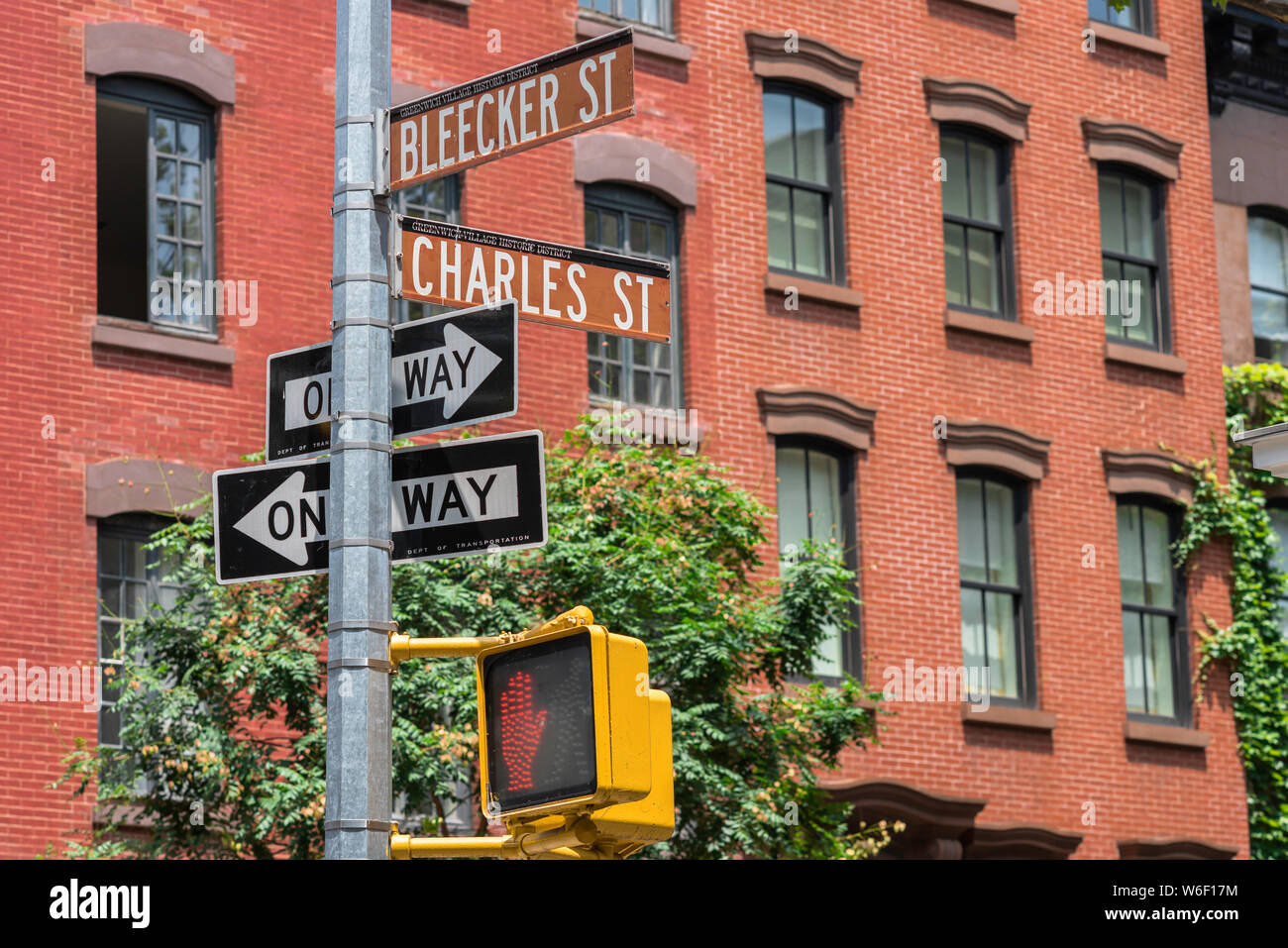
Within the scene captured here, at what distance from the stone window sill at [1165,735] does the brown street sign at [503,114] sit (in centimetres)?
1634

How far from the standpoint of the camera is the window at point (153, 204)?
16.5 meters

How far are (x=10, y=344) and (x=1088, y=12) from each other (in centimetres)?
1415

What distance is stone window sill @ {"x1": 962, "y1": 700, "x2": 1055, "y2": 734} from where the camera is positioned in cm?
2047

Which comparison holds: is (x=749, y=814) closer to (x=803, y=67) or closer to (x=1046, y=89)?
(x=803, y=67)

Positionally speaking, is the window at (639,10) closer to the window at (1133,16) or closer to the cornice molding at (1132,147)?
the cornice molding at (1132,147)

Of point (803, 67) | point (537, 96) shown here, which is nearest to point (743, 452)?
point (803, 67)

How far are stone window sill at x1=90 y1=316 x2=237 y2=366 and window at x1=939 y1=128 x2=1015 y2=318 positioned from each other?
8.90 meters

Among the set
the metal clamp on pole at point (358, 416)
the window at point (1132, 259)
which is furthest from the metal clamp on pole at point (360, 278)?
the window at point (1132, 259)

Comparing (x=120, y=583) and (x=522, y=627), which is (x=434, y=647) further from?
(x=120, y=583)

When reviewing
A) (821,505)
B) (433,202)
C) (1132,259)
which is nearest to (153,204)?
(433,202)

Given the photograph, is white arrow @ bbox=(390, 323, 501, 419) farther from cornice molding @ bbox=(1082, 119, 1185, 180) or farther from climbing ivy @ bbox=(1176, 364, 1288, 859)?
cornice molding @ bbox=(1082, 119, 1185, 180)

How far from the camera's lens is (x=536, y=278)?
735 cm

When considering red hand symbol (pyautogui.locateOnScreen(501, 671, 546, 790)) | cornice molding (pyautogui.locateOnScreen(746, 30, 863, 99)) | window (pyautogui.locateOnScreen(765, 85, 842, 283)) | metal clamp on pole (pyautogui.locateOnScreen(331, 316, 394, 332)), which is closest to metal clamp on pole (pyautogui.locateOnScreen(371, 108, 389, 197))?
metal clamp on pole (pyautogui.locateOnScreen(331, 316, 394, 332))

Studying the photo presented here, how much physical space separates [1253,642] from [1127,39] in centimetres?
738
